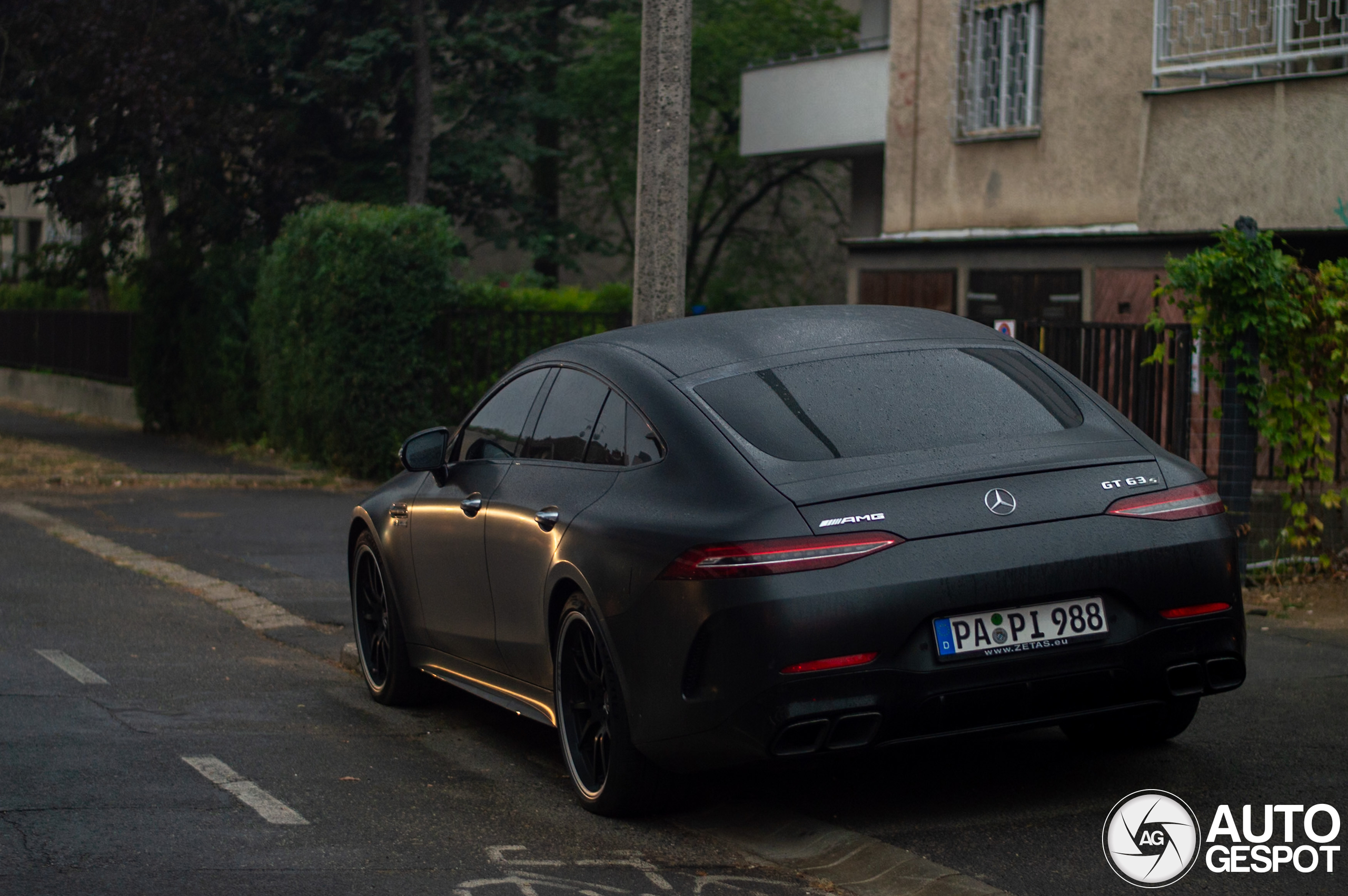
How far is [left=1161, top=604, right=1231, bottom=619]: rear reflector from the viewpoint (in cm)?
533

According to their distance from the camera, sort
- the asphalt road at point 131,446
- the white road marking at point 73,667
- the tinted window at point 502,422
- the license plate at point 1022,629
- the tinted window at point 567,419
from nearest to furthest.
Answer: the license plate at point 1022,629 < the tinted window at point 567,419 < the tinted window at point 502,422 < the white road marking at point 73,667 < the asphalt road at point 131,446

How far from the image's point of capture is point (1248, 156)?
54.0ft

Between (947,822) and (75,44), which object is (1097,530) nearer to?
(947,822)

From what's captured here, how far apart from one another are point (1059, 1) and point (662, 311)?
1088cm

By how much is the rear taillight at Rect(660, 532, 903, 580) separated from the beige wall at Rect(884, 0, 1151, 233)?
45.3 ft

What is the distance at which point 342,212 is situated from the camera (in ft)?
62.3

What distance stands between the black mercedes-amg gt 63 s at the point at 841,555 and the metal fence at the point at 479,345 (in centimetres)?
1237

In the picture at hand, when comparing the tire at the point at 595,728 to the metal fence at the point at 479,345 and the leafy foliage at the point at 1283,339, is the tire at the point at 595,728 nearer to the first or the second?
the leafy foliage at the point at 1283,339

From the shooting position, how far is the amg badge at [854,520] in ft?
16.5

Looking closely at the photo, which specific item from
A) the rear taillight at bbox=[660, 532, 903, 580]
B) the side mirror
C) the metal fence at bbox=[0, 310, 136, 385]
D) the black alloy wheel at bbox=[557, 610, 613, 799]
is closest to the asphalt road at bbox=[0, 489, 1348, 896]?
the black alloy wheel at bbox=[557, 610, 613, 799]

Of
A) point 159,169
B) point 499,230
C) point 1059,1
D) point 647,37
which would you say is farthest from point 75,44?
point 647,37

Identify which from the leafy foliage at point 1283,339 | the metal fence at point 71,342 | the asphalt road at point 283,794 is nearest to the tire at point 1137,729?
the asphalt road at point 283,794

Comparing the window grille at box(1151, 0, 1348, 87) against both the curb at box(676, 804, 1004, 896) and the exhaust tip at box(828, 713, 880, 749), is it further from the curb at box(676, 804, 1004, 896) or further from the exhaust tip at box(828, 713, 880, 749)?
the exhaust tip at box(828, 713, 880, 749)

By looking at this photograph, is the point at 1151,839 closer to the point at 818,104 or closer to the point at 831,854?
the point at 831,854
